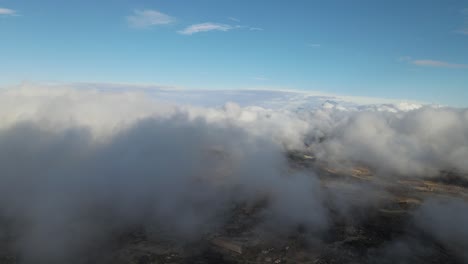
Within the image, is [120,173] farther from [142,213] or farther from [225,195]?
[225,195]

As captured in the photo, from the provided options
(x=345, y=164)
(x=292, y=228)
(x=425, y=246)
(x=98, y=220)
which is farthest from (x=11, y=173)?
(x=345, y=164)

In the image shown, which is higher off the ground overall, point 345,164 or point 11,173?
point 11,173

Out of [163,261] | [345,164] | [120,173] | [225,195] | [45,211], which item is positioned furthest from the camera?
[345,164]

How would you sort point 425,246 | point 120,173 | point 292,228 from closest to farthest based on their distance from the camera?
point 425,246 < point 292,228 < point 120,173

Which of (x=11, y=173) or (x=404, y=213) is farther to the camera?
(x=11, y=173)

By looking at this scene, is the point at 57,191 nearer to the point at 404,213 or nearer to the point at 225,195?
the point at 225,195

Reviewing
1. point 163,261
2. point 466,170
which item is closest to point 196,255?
point 163,261

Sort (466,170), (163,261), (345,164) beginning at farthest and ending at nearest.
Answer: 1. (345,164)
2. (466,170)
3. (163,261)

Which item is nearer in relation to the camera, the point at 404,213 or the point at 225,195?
the point at 404,213

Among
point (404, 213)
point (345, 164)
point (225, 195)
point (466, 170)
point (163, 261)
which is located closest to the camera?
point (163, 261)

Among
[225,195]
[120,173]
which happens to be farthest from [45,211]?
[225,195]
